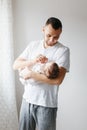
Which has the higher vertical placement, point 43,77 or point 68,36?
point 68,36

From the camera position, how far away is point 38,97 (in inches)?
64.6

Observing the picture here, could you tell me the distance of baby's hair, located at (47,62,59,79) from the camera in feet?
4.94

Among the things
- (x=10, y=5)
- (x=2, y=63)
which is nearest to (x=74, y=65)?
(x=2, y=63)

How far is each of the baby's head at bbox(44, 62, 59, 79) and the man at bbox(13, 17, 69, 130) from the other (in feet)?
0.10

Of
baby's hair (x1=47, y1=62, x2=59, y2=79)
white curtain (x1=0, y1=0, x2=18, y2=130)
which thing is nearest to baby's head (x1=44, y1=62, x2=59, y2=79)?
baby's hair (x1=47, y1=62, x2=59, y2=79)

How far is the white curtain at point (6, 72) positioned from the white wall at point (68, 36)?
0.52 feet

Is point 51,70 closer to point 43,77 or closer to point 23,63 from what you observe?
point 43,77

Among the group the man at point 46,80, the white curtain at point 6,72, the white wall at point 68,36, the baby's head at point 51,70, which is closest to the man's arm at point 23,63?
the man at point 46,80

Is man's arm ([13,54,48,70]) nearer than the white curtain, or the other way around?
man's arm ([13,54,48,70])

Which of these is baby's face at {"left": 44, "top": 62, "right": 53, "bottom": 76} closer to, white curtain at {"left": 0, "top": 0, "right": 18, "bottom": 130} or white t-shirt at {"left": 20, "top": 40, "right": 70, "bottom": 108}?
white t-shirt at {"left": 20, "top": 40, "right": 70, "bottom": 108}

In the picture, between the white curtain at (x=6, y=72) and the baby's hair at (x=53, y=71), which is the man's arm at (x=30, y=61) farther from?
the white curtain at (x=6, y=72)

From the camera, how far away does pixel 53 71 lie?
4.98 feet

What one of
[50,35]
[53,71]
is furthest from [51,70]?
[50,35]

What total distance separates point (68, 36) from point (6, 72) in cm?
67
